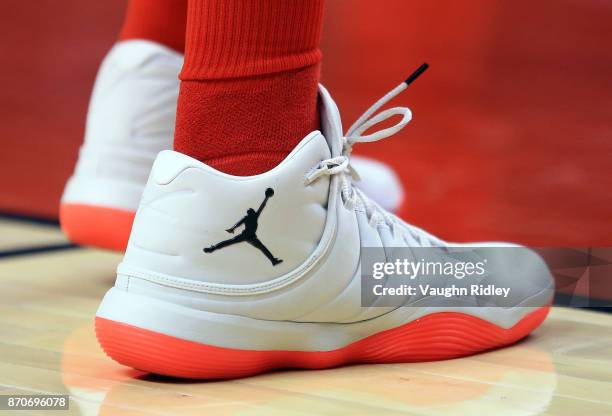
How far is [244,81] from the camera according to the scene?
0.73m

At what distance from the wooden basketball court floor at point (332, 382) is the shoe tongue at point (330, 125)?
208 mm

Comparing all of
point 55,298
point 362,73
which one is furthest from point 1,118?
point 55,298

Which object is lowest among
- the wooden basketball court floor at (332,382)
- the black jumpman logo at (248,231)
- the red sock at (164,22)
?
the wooden basketball court floor at (332,382)

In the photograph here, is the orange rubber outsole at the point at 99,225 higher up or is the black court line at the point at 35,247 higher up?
the orange rubber outsole at the point at 99,225

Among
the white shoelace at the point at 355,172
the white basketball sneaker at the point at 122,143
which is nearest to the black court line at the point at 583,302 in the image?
the white shoelace at the point at 355,172

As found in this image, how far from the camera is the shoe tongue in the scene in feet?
2.53

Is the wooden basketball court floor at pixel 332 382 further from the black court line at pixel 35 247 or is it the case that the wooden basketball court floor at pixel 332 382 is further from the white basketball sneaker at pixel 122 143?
the black court line at pixel 35 247

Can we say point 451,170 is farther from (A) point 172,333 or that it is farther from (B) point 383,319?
(A) point 172,333

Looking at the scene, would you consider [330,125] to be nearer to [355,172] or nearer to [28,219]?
[355,172]

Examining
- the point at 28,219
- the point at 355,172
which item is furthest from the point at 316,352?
the point at 28,219

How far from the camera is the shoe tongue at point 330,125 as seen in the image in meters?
0.77

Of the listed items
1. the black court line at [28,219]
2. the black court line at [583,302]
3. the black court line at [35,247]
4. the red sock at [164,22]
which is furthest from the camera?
the black court line at [28,219]

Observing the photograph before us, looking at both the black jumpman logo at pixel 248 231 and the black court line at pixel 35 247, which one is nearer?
the black jumpman logo at pixel 248 231

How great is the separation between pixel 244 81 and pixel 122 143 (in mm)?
421
